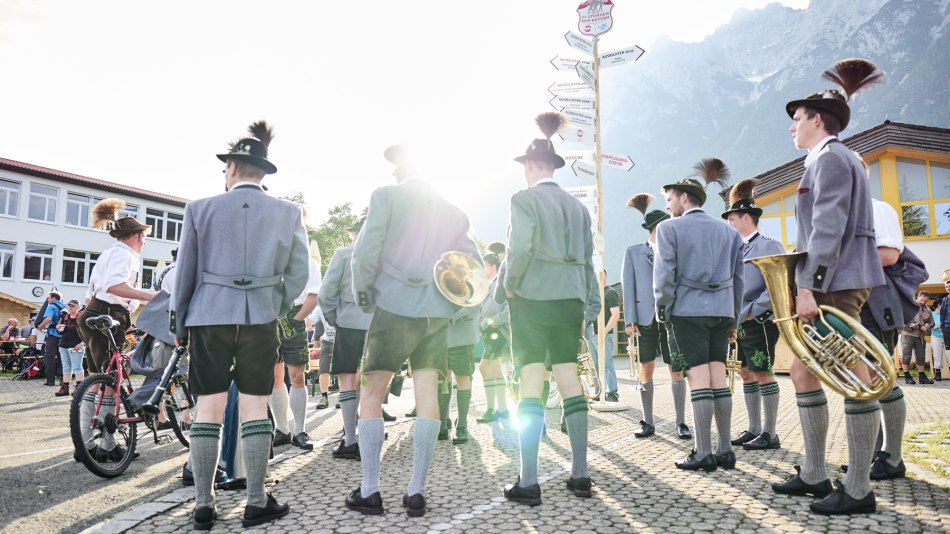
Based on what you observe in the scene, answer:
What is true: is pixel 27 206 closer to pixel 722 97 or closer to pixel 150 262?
pixel 150 262

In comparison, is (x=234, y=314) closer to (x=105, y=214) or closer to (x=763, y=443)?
(x=105, y=214)

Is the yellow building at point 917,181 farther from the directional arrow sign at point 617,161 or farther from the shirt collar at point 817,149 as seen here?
the shirt collar at point 817,149

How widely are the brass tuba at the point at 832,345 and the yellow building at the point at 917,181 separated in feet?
60.8

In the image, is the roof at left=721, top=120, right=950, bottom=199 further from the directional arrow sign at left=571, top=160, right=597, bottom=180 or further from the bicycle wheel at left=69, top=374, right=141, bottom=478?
the bicycle wheel at left=69, top=374, right=141, bottom=478

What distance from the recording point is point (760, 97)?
16725 centimetres

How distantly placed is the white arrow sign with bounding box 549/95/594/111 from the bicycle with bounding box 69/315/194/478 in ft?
21.2

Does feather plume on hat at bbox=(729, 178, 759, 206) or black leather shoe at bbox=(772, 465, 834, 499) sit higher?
feather plume on hat at bbox=(729, 178, 759, 206)

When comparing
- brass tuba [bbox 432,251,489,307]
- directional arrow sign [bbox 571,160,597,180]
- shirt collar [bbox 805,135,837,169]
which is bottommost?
brass tuba [bbox 432,251,489,307]

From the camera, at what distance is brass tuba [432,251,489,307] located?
369 centimetres

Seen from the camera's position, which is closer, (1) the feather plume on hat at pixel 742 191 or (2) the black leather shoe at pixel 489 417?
(1) the feather plume on hat at pixel 742 191

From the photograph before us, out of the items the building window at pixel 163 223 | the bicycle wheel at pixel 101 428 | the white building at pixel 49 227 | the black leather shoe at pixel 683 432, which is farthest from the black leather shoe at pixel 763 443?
the building window at pixel 163 223

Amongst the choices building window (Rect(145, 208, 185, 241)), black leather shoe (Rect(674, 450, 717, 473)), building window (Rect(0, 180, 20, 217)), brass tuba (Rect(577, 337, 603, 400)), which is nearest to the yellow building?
brass tuba (Rect(577, 337, 603, 400))

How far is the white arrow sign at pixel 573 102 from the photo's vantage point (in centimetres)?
898

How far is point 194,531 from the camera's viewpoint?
122 inches
